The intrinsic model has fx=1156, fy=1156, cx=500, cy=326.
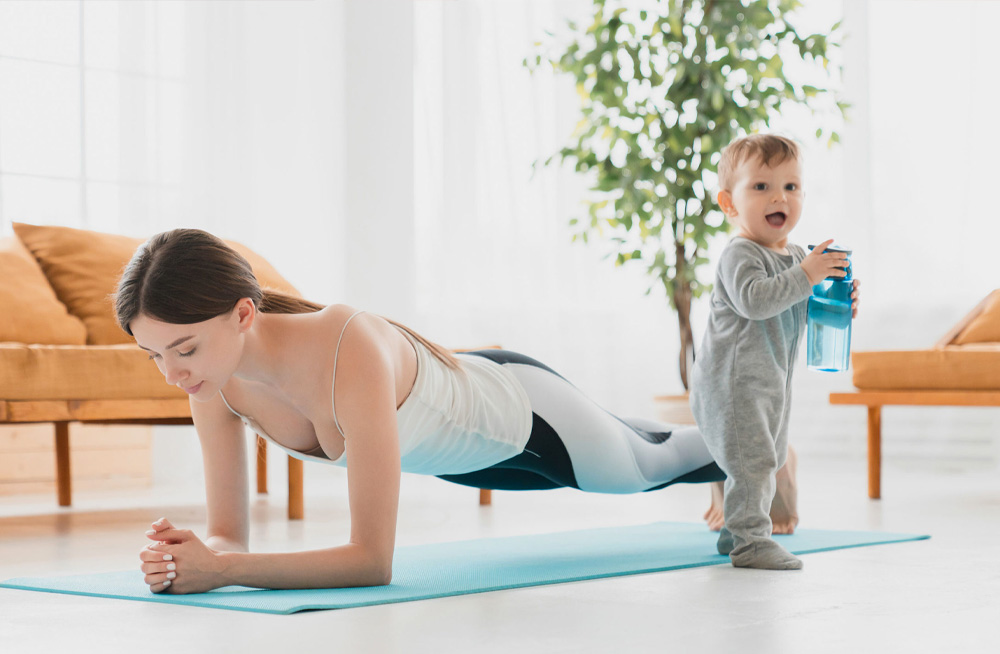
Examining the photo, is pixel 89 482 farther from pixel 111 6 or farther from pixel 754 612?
pixel 754 612

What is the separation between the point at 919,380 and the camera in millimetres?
3318

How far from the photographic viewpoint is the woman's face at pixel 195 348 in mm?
1455

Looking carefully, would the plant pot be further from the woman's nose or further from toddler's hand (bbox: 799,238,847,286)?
the woman's nose

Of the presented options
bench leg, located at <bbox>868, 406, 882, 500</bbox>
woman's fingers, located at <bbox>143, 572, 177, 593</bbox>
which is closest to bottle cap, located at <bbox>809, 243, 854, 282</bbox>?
woman's fingers, located at <bbox>143, 572, 177, 593</bbox>

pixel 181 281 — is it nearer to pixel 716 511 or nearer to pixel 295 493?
pixel 716 511

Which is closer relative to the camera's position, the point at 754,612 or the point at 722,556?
the point at 754,612

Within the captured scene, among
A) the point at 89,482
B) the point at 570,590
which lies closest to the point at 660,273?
the point at 89,482

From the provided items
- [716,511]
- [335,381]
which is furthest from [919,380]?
[335,381]

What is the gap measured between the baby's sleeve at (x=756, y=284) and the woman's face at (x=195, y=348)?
0.82 metres

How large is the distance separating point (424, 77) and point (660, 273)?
1.46 m

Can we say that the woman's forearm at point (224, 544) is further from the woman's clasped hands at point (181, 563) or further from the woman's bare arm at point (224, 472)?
the woman's clasped hands at point (181, 563)

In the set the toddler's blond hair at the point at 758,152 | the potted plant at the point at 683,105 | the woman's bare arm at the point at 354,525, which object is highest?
the potted plant at the point at 683,105

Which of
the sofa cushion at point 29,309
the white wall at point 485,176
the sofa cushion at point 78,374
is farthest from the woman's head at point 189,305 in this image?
the white wall at point 485,176

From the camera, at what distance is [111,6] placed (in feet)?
13.6
